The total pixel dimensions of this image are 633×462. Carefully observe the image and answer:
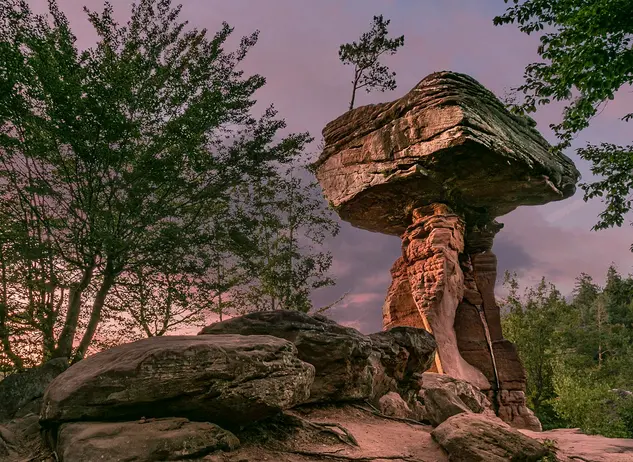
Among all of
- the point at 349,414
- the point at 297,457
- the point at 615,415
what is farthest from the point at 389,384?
the point at 615,415

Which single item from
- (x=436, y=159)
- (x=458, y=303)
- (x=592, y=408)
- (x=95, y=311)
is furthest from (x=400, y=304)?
(x=95, y=311)

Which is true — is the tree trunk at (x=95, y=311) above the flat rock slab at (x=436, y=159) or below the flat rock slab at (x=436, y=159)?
below

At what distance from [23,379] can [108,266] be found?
2.86 m

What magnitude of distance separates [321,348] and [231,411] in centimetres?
317

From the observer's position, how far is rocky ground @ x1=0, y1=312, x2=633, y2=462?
185 inches

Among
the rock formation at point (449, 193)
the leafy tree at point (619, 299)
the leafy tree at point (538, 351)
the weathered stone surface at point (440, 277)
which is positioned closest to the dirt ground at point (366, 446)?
the leafy tree at point (619, 299)

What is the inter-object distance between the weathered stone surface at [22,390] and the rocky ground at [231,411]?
2 centimetres

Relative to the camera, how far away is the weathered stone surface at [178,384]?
4.89 meters

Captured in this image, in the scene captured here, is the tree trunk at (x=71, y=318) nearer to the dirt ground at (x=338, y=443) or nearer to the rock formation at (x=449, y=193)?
the dirt ground at (x=338, y=443)

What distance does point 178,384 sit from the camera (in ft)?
16.4

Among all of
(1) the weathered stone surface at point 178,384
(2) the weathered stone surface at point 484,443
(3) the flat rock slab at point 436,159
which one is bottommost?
(2) the weathered stone surface at point 484,443

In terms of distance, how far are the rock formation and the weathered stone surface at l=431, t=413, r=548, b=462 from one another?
10250 millimetres

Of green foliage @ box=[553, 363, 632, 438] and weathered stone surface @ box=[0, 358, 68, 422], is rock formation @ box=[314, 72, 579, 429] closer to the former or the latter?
green foliage @ box=[553, 363, 632, 438]

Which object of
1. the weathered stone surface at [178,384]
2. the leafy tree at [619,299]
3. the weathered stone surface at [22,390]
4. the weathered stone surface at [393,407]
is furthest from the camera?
the leafy tree at [619,299]
